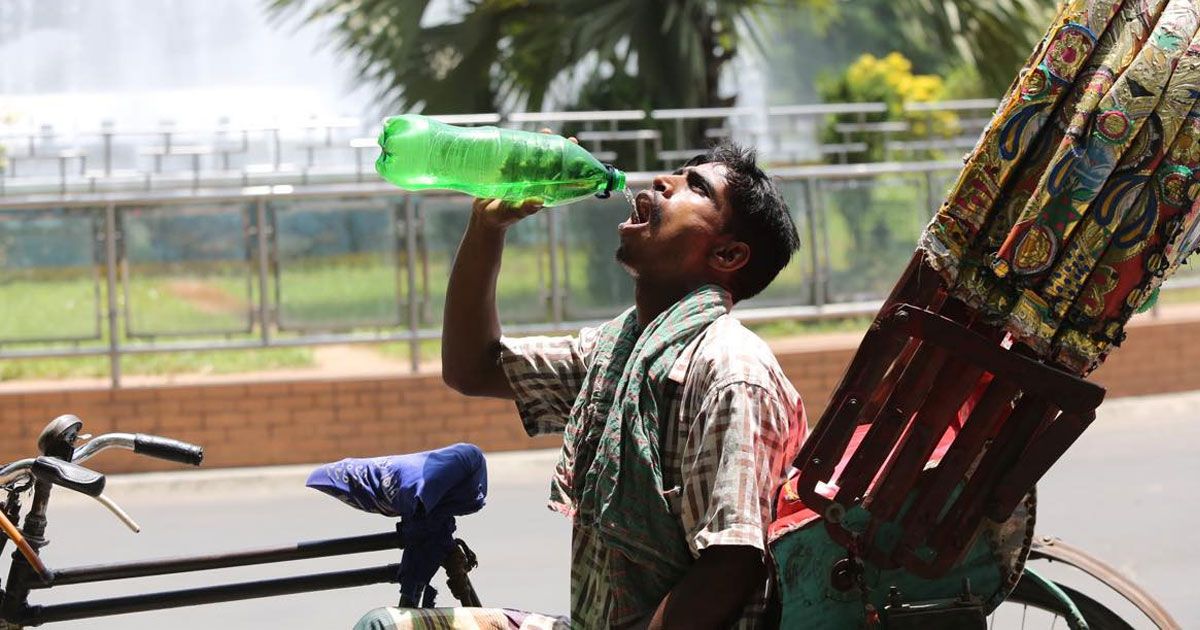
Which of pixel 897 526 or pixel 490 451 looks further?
pixel 490 451

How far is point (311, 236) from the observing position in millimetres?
9023

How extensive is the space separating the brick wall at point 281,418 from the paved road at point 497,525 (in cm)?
22

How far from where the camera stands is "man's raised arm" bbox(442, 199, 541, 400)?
9.70ft

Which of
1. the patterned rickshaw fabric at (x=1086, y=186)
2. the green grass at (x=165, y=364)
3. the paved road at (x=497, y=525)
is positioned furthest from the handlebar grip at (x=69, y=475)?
the green grass at (x=165, y=364)

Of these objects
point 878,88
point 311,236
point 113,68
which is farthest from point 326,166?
point 113,68

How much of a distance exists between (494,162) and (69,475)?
3.42 ft

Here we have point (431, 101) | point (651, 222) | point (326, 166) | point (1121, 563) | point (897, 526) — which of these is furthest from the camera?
point (431, 101)

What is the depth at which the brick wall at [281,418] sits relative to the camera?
8594mm

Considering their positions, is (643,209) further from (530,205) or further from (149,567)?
(149,567)

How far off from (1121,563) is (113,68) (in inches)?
845

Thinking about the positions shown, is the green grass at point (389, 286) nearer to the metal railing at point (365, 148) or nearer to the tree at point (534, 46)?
the metal railing at point (365, 148)

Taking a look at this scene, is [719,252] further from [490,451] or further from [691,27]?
[691,27]

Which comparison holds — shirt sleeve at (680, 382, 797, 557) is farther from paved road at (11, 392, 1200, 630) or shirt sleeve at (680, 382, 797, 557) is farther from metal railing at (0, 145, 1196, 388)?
metal railing at (0, 145, 1196, 388)

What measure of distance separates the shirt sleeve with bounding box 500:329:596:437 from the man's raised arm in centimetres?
3
